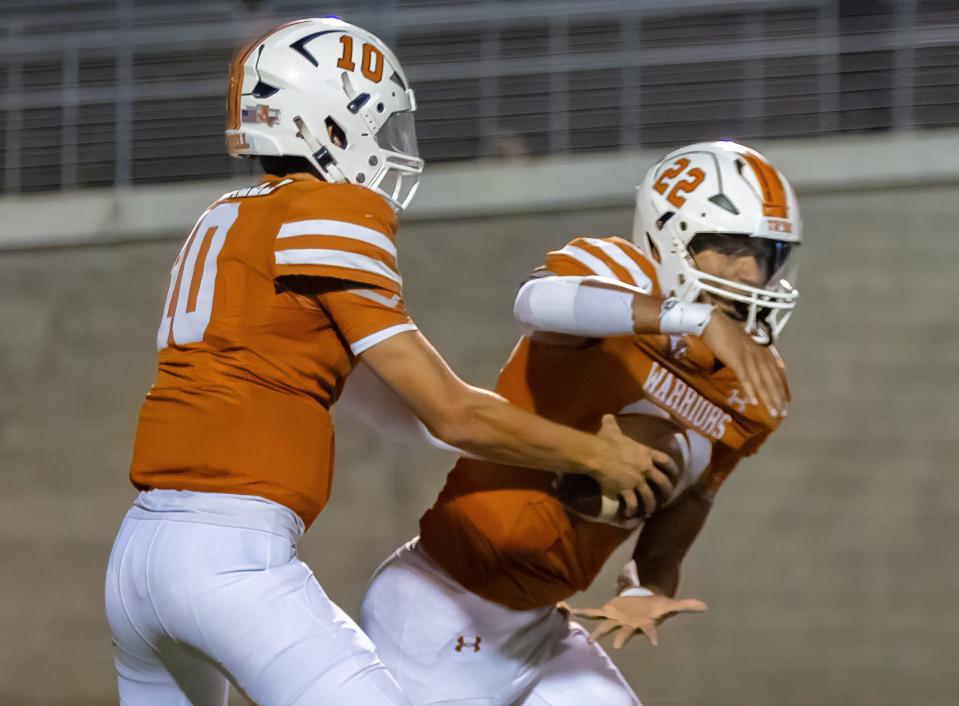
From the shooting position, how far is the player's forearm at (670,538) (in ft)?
9.12

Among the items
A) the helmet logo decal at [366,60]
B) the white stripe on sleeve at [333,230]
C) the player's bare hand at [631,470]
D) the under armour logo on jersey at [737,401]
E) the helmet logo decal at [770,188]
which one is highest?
the helmet logo decal at [366,60]

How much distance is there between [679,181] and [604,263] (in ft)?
1.05

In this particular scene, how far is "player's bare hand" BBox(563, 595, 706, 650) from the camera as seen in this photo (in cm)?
249

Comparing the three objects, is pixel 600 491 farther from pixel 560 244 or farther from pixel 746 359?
pixel 560 244

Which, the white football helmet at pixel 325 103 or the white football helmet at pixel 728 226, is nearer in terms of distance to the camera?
the white football helmet at pixel 325 103

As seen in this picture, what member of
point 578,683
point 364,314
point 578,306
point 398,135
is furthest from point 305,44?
point 578,683

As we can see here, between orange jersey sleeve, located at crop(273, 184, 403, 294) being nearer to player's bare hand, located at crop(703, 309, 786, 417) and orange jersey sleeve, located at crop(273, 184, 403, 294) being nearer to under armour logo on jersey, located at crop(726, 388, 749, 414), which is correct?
player's bare hand, located at crop(703, 309, 786, 417)

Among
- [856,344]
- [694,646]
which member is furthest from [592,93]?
[694,646]

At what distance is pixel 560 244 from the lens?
5.35 metres

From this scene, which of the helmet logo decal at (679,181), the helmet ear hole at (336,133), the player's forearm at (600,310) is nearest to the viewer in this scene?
the player's forearm at (600,310)

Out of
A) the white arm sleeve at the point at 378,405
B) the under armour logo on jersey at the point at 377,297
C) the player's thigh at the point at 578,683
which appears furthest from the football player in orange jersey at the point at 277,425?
the player's thigh at the point at 578,683

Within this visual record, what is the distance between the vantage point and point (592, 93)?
5.57 m

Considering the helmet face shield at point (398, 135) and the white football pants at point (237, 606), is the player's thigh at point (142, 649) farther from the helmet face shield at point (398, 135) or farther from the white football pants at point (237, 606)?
the helmet face shield at point (398, 135)

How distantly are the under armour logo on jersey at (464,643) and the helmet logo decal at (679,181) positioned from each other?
3.26ft
